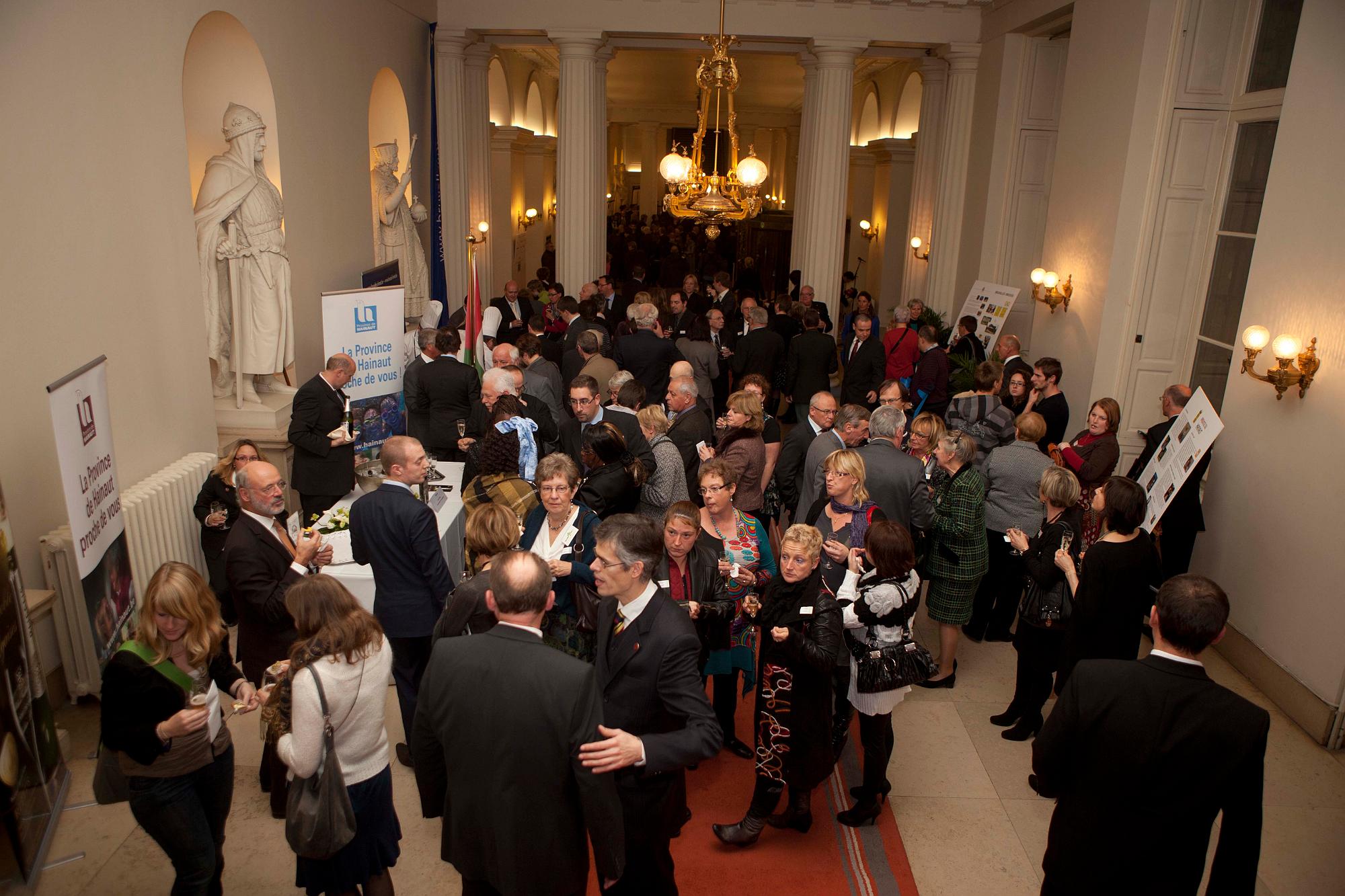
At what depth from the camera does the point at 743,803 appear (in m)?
4.34

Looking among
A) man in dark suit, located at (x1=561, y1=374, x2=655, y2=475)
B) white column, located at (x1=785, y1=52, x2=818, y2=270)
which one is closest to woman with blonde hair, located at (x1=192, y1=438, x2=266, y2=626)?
man in dark suit, located at (x1=561, y1=374, x2=655, y2=475)

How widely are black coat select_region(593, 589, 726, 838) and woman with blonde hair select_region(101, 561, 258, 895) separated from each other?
1.22 meters

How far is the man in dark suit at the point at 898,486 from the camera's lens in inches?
193

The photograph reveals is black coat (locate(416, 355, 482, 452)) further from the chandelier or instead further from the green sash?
the green sash

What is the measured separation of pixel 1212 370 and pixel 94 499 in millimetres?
7495

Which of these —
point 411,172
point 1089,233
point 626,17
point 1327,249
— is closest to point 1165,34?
point 1089,233

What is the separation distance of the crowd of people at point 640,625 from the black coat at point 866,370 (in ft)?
5.46

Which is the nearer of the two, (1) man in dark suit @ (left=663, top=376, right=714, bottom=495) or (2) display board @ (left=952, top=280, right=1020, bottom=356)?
(1) man in dark suit @ (left=663, top=376, right=714, bottom=495)

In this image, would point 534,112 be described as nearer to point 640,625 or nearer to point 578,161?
point 578,161

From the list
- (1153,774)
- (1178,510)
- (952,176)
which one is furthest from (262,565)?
(952,176)

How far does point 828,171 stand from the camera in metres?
12.3

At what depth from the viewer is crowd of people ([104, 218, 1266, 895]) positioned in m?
2.55

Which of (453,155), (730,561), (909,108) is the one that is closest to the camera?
(730,561)

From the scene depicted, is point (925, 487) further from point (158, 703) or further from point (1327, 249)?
point (158, 703)
